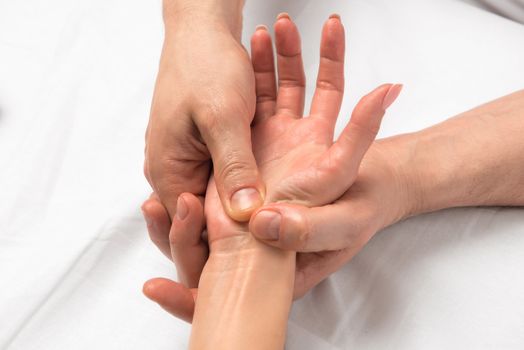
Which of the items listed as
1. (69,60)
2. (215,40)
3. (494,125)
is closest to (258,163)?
(215,40)

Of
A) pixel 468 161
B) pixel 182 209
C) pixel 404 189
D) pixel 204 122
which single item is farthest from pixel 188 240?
pixel 468 161

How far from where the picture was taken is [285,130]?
34.0 inches

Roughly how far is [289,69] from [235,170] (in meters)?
0.24

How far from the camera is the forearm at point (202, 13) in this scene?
0.92 meters

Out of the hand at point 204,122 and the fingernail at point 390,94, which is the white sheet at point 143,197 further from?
the fingernail at point 390,94

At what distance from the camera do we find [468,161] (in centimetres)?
83

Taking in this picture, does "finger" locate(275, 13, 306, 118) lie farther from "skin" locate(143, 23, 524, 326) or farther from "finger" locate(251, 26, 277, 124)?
"skin" locate(143, 23, 524, 326)

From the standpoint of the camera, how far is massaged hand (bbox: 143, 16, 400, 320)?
2.28ft

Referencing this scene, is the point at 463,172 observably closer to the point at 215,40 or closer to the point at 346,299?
the point at 346,299

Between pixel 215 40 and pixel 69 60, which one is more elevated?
pixel 215 40

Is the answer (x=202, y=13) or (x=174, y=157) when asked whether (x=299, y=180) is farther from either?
(x=202, y=13)

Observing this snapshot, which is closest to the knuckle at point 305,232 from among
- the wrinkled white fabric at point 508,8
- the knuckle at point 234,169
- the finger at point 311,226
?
the finger at point 311,226

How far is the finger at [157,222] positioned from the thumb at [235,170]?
9 centimetres

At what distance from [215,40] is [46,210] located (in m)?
0.36
